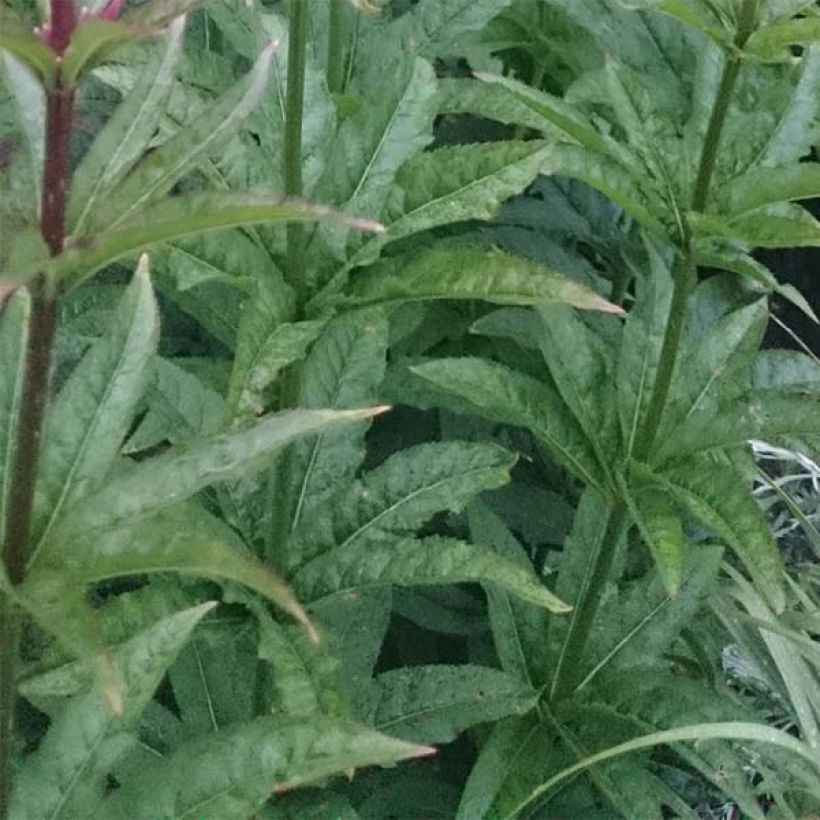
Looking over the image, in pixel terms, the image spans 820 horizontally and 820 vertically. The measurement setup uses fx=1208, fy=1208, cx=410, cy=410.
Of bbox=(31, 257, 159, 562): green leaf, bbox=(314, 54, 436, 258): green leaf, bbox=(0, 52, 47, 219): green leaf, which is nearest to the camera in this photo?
bbox=(0, 52, 47, 219): green leaf

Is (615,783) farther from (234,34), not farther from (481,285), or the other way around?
(234,34)

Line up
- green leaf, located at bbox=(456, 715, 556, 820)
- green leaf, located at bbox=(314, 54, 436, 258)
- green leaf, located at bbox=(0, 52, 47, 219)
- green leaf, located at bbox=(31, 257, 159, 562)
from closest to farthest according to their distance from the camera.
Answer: green leaf, located at bbox=(0, 52, 47, 219) → green leaf, located at bbox=(31, 257, 159, 562) → green leaf, located at bbox=(314, 54, 436, 258) → green leaf, located at bbox=(456, 715, 556, 820)

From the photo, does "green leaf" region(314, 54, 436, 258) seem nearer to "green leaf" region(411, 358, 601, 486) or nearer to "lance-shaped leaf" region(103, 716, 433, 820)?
"green leaf" region(411, 358, 601, 486)

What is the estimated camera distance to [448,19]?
1202mm

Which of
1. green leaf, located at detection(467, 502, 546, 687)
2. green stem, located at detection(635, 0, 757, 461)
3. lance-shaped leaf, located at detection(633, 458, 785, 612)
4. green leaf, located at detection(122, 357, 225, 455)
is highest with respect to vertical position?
green stem, located at detection(635, 0, 757, 461)

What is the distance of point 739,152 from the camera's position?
3.36ft

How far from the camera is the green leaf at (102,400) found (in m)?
0.70

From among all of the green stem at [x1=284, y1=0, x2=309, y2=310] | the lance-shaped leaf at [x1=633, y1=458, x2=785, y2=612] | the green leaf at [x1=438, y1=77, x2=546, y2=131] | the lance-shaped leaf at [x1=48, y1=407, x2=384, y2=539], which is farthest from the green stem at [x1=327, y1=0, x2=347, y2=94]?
the lance-shaped leaf at [x1=48, y1=407, x2=384, y2=539]

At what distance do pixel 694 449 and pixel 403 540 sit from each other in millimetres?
261

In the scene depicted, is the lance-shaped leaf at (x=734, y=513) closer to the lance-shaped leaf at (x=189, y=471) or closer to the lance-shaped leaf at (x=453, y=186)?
the lance-shaped leaf at (x=453, y=186)

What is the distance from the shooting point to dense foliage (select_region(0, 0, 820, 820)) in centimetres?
62

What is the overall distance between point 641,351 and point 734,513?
20cm

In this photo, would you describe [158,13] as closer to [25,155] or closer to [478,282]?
[25,155]

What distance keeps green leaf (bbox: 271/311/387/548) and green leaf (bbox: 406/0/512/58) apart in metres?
0.37
